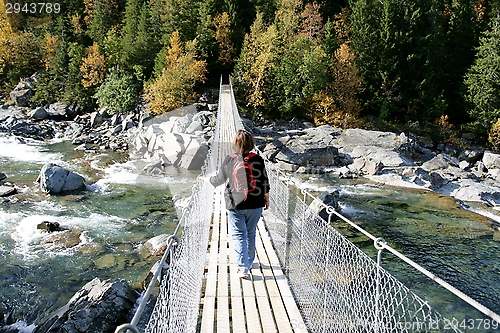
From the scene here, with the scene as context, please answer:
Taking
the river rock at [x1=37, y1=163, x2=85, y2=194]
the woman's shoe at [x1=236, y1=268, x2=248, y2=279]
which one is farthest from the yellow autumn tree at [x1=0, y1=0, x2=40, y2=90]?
the woman's shoe at [x1=236, y1=268, x2=248, y2=279]

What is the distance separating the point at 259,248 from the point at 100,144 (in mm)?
14558

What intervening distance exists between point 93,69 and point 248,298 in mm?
23450

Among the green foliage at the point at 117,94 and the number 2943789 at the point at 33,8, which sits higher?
the number 2943789 at the point at 33,8

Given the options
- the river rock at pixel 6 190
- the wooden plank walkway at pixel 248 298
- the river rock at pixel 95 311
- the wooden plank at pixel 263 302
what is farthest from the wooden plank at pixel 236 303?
the river rock at pixel 6 190

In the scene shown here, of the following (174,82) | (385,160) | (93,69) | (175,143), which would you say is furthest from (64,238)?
(93,69)

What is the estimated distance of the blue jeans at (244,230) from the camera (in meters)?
3.30

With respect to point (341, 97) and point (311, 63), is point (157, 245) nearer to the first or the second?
point (311, 63)

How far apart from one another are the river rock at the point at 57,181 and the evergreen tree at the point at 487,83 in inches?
774

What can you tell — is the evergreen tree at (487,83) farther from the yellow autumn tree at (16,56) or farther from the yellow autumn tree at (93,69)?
the yellow autumn tree at (16,56)

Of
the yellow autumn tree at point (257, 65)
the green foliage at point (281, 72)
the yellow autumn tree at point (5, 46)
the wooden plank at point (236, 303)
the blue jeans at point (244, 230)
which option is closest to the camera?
the wooden plank at point (236, 303)

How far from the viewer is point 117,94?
21.3 meters

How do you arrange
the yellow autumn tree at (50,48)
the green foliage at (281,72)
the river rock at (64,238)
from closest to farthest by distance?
the river rock at (64,238), the green foliage at (281,72), the yellow autumn tree at (50,48)

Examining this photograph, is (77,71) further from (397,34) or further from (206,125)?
(397,34)

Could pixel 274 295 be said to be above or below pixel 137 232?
above
